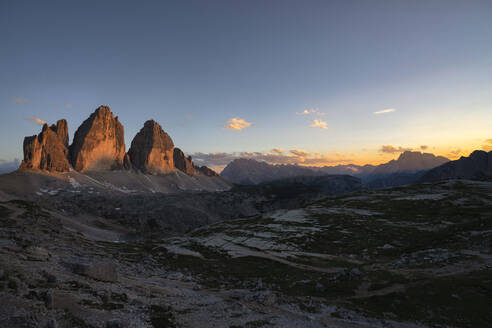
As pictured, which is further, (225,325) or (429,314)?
(429,314)

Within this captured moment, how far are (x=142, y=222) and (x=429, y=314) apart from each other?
155m

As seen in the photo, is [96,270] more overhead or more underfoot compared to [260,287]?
more overhead

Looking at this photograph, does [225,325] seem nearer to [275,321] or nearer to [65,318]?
[275,321]

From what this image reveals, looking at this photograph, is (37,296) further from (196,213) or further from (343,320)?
(196,213)

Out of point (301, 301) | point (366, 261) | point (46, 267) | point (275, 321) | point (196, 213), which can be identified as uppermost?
point (46, 267)

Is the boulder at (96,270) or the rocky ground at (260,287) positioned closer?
the rocky ground at (260,287)

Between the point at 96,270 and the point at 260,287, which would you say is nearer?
the point at 96,270

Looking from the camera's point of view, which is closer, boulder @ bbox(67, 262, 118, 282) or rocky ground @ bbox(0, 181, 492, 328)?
rocky ground @ bbox(0, 181, 492, 328)

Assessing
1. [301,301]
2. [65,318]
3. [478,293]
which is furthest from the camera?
[301,301]

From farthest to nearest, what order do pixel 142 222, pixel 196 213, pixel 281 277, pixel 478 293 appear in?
pixel 196 213, pixel 142 222, pixel 281 277, pixel 478 293

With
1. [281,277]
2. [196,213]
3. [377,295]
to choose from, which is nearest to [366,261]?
[281,277]

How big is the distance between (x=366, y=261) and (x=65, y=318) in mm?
50077

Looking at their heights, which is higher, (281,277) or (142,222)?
(281,277)

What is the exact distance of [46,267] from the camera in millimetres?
21969
